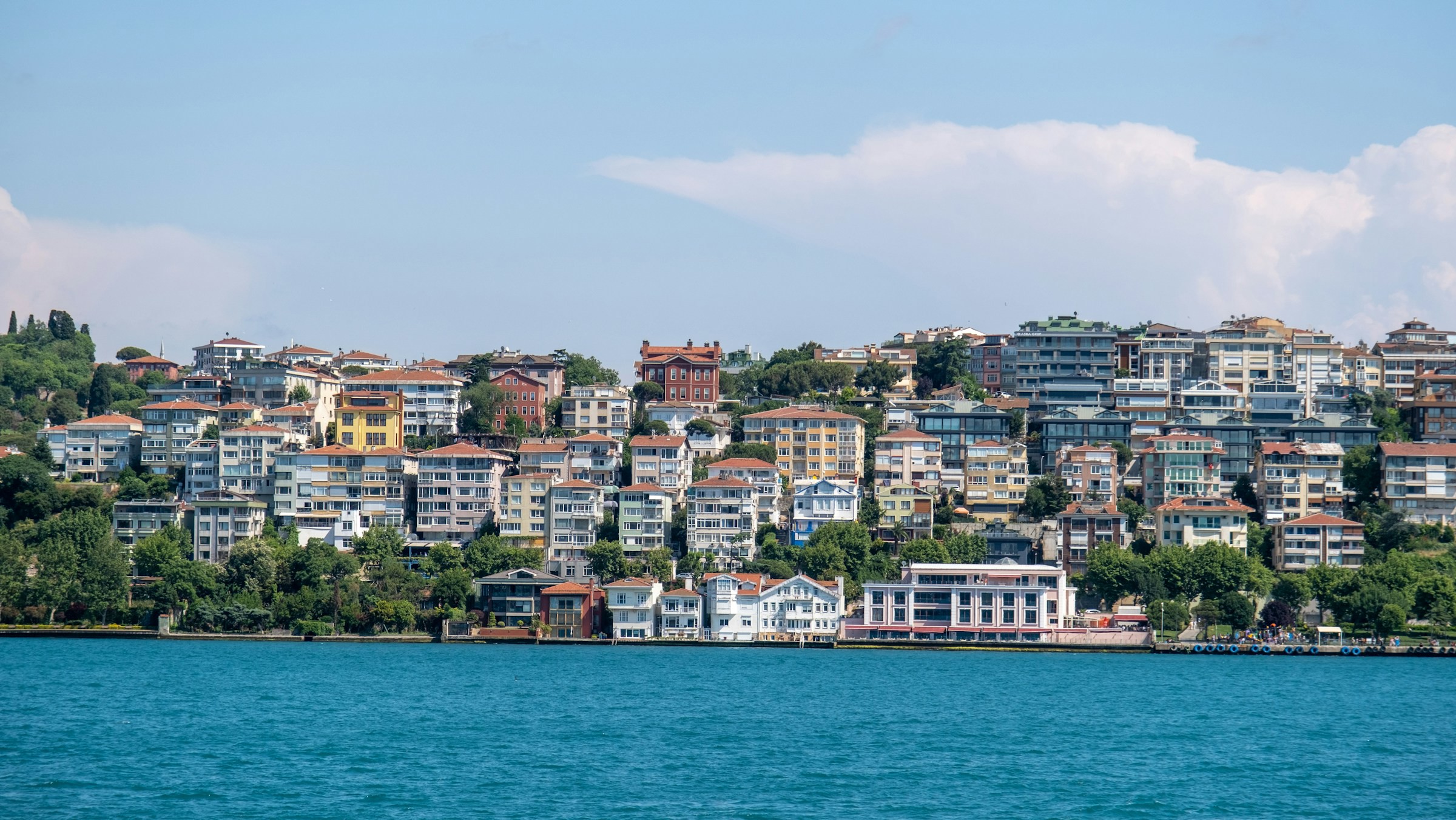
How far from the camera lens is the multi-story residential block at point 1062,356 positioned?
10531 cm

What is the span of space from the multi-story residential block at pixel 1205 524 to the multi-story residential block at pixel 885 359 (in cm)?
2712

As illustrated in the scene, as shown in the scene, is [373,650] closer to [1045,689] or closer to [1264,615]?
[1045,689]

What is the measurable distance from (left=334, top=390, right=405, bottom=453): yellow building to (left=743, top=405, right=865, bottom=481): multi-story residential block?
1888 cm

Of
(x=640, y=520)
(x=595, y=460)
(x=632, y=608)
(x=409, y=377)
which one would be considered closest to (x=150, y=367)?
(x=409, y=377)

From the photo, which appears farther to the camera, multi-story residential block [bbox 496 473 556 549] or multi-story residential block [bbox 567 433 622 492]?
multi-story residential block [bbox 567 433 622 492]

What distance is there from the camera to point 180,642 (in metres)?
76.8

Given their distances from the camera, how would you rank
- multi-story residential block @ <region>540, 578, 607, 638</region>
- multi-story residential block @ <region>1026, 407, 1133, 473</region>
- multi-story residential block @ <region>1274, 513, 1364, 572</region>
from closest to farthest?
multi-story residential block @ <region>540, 578, 607, 638</region>
multi-story residential block @ <region>1274, 513, 1364, 572</region>
multi-story residential block @ <region>1026, 407, 1133, 473</region>

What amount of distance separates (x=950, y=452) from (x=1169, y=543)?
15.7 meters

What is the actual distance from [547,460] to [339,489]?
32.3 feet

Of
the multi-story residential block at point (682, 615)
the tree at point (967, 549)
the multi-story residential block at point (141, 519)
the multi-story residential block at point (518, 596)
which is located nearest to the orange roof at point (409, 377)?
the multi-story residential block at point (141, 519)

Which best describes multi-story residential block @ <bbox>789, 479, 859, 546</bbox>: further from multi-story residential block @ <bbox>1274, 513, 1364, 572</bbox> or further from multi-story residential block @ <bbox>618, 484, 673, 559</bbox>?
multi-story residential block @ <bbox>1274, 513, 1364, 572</bbox>

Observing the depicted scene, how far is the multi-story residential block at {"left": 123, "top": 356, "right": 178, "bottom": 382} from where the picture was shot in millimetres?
120875

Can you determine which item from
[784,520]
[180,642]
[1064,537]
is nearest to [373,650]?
[180,642]

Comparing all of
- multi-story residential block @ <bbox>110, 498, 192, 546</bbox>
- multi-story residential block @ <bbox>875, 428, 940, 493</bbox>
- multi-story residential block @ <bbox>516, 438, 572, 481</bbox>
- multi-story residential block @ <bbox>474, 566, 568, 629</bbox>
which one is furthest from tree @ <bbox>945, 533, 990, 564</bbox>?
multi-story residential block @ <bbox>110, 498, 192, 546</bbox>
